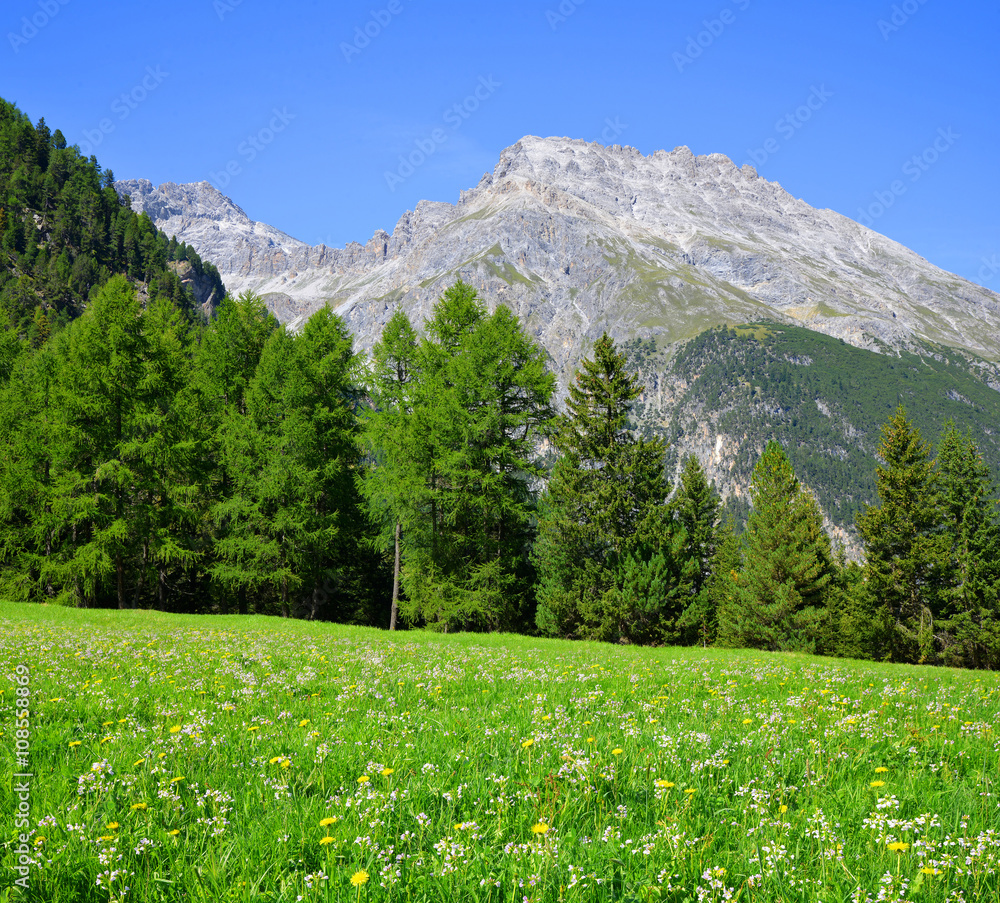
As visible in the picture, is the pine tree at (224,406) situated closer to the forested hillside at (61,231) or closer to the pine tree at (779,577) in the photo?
the pine tree at (779,577)

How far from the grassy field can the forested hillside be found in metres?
115

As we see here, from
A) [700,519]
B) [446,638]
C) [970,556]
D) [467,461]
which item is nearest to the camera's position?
[446,638]

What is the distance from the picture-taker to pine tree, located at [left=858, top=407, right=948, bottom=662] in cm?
3794

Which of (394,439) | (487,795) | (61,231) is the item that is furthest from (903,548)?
(61,231)

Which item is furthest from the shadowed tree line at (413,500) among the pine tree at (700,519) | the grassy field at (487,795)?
the grassy field at (487,795)

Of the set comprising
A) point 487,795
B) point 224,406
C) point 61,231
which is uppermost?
point 61,231

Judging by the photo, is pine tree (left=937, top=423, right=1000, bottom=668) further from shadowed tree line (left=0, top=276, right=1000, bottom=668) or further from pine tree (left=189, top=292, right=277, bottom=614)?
pine tree (left=189, top=292, right=277, bottom=614)

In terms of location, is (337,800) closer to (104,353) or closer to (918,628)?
(104,353)

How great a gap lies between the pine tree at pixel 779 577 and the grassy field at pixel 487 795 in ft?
108

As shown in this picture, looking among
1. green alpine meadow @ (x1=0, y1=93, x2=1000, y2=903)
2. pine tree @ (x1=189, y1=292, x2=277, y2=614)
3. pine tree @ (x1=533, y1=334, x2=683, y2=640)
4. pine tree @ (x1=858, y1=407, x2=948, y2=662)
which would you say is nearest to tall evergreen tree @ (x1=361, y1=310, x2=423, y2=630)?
green alpine meadow @ (x1=0, y1=93, x2=1000, y2=903)

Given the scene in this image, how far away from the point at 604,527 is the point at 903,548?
22114mm

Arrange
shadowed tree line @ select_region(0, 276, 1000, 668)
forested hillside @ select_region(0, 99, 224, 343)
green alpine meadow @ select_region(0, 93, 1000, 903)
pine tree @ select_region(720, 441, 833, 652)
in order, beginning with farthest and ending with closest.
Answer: forested hillside @ select_region(0, 99, 224, 343) → pine tree @ select_region(720, 441, 833, 652) → shadowed tree line @ select_region(0, 276, 1000, 668) → green alpine meadow @ select_region(0, 93, 1000, 903)

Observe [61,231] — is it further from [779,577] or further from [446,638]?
[779,577]

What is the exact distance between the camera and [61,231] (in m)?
120
